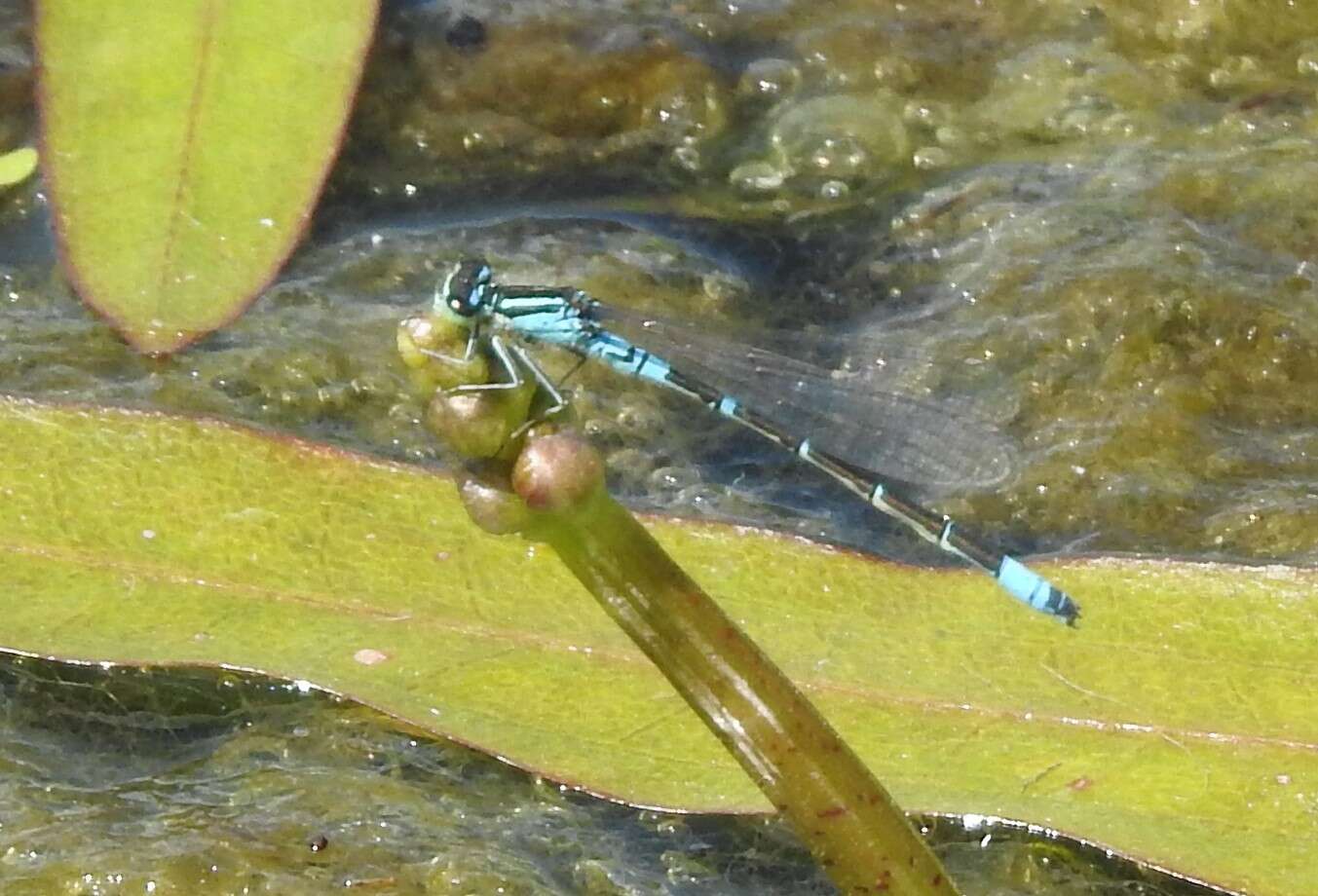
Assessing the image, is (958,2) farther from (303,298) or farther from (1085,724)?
(1085,724)

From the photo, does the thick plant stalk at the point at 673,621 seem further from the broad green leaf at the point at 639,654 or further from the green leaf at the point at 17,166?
the green leaf at the point at 17,166

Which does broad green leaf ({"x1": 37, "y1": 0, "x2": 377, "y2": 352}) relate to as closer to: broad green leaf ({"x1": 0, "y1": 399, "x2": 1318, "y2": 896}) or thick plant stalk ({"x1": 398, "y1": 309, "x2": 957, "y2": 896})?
broad green leaf ({"x1": 0, "y1": 399, "x2": 1318, "y2": 896})

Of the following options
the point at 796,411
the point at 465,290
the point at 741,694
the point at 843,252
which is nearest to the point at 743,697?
the point at 741,694

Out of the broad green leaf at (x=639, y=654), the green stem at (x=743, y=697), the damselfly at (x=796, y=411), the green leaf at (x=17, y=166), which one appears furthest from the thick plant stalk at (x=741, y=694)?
the green leaf at (x=17, y=166)

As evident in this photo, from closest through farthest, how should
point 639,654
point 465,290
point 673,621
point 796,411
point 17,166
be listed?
1. point 673,621
2. point 465,290
3. point 639,654
4. point 796,411
5. point 17,166

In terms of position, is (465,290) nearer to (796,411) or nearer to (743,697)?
(743,697)

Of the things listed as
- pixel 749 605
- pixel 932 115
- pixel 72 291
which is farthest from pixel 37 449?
pixel 932 115
